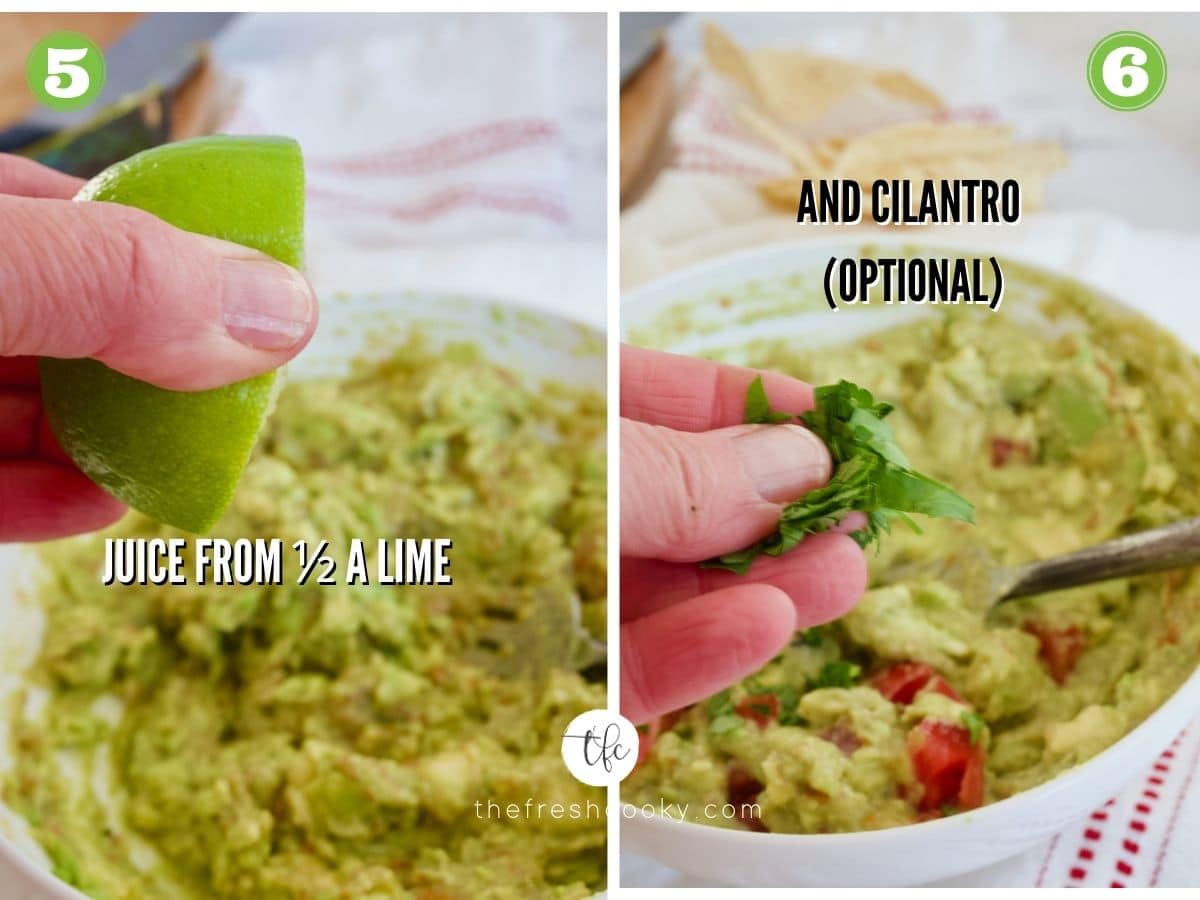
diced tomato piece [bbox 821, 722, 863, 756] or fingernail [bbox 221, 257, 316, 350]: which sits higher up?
fingernail [bbox 221, 257, 316, 350]

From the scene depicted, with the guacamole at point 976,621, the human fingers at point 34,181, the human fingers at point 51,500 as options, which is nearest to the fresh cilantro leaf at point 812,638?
the guacamole at point 976,621

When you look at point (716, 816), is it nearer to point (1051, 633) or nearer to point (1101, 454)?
point (1051, 633)

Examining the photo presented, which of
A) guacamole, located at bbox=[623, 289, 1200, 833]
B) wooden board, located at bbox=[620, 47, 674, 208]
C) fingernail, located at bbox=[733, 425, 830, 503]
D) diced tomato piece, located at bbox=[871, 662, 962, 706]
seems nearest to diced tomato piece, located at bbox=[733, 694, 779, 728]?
guacamole, located at bbox=[623, 289, 1200, 833]

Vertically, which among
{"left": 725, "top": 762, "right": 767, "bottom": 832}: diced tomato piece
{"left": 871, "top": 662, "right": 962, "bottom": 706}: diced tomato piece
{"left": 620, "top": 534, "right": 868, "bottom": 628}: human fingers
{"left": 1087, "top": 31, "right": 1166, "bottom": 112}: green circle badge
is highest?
{"left": 1087, "top": 31, "right": 1166, "bottom": 112}: green circle badge

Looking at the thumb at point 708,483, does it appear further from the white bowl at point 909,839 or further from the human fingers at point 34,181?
the human fingers at point 34,181

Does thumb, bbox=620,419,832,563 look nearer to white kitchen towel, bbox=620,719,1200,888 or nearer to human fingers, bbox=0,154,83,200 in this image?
white kitchen towel, bbox=620,719,1200,888

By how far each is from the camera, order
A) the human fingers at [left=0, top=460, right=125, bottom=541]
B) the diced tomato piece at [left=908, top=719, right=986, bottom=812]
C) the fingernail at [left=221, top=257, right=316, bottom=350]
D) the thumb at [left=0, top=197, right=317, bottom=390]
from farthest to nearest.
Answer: the human fingers at [left=0, top=460, right=125, bottom=541] < the diced tomato piece at [left=908, top=719, right=986, bottom=812] < the fingernail at [left=221, top=257, right=316, bottom=350] < the thumb at [left=0, top=197, right=317, bottom=390]

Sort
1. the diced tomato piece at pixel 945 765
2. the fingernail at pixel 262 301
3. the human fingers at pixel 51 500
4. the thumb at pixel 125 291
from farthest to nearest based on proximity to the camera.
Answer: the human fingers at pixel 51 500 → the diced tomato piece at pixel 945 765 → the fingernail at pixel 262 301 → the thumb at pixel 125 291
